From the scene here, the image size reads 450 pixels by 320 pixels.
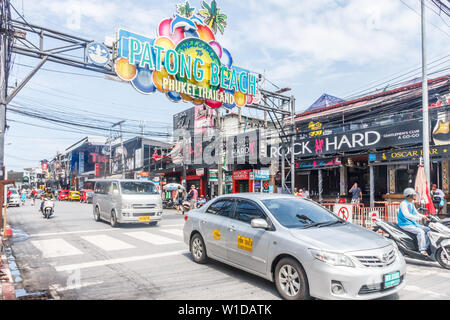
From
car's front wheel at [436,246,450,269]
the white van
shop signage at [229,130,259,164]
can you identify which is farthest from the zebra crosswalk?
shop signage at [229,130,259,164]

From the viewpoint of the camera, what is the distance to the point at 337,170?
67.5 feet

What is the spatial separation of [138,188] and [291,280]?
1019cm

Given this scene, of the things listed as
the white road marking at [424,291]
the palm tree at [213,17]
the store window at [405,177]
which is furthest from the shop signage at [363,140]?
the white road marking at [424,291]

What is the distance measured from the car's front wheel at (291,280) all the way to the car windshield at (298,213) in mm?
649

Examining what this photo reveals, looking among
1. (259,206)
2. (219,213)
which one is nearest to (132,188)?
(219,213)

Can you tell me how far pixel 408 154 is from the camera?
576 inches

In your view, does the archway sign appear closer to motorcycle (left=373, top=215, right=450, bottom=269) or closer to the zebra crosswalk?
the zebra crosswalk

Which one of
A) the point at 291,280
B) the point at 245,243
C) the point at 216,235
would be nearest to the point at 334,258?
the point at 291,280

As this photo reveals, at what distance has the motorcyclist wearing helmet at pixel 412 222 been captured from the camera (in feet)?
23.0

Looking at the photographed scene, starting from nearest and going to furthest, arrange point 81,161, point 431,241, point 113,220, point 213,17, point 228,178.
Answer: point 431,241, point 113,220, point 213,17, point 228,178, point 81,161

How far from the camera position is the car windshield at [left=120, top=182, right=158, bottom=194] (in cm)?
1347

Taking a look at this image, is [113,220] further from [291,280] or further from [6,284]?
[291,280]

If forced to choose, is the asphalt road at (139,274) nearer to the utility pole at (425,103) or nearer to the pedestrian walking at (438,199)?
the utility pole at (425,103)
